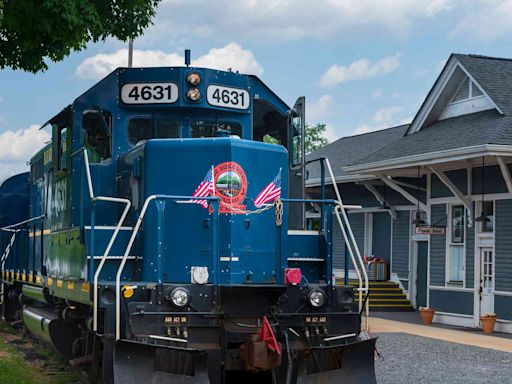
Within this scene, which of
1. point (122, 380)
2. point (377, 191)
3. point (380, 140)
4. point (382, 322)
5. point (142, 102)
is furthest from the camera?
point (380, 140)

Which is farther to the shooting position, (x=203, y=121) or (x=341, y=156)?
(x=341, y=156)

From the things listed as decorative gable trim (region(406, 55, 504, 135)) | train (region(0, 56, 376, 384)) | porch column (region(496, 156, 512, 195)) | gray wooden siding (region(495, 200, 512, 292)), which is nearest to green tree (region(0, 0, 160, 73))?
train (region(0, 56, 376, 384))

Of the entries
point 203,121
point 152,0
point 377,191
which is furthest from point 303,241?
point 377,191

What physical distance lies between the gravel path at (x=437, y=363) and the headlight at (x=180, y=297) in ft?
13.7

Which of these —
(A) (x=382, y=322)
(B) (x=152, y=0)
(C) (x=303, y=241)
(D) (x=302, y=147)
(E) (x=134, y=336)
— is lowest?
(A) (x=382, y=322)

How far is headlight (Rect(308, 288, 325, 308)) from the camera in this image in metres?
8.77

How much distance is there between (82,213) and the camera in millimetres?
9180

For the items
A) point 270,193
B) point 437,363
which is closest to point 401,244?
point 437,363

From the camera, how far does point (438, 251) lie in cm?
2227

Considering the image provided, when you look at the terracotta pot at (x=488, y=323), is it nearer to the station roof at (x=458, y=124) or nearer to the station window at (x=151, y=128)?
the station roof at (x=458, y=124)

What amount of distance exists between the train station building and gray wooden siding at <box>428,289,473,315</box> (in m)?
0.02

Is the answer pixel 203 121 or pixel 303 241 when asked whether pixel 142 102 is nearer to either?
pixel 203 121

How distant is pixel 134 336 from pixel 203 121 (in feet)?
8.67

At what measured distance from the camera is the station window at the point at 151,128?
9508 millimetres
